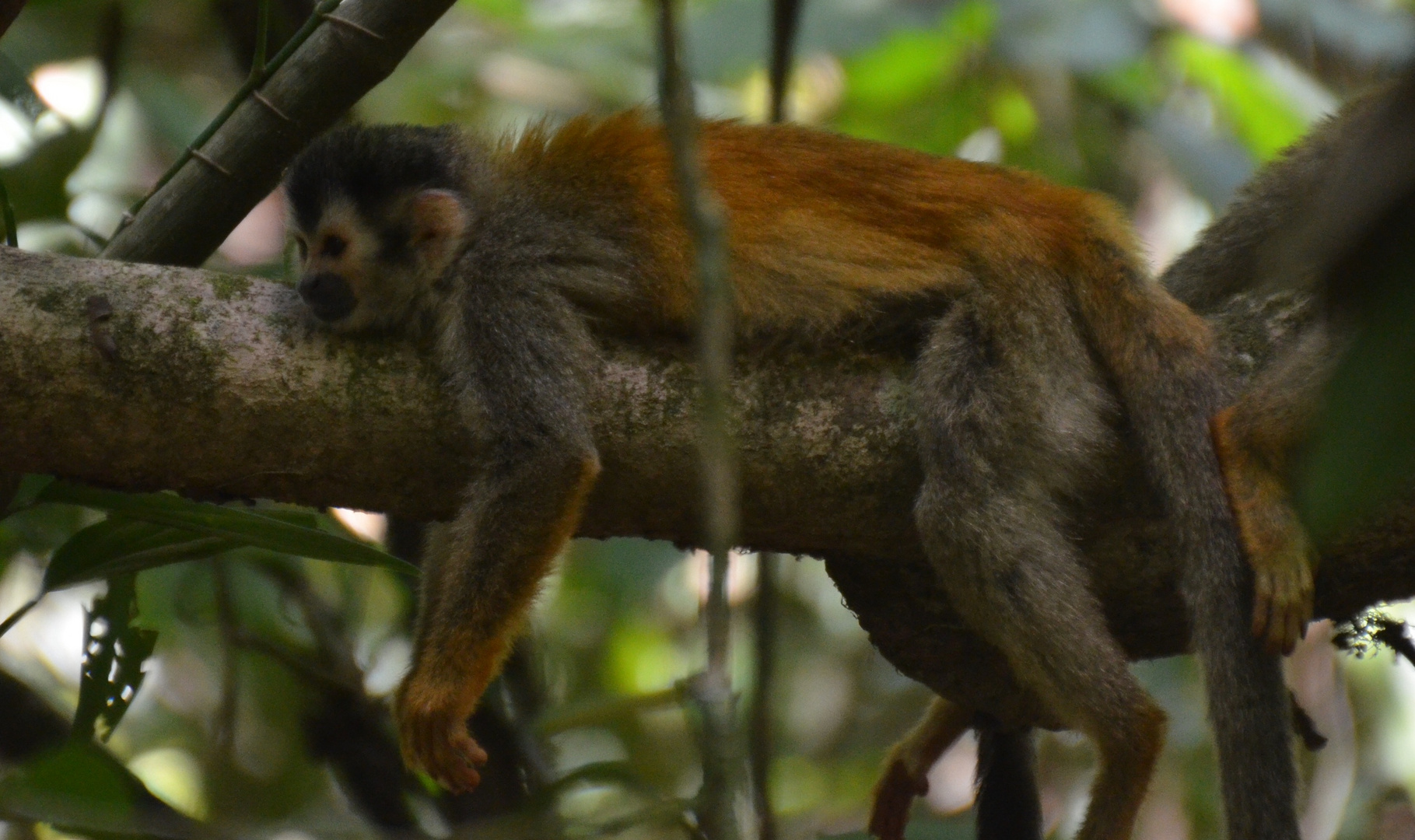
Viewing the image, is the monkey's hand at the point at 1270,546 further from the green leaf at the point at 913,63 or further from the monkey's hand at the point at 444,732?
the green leaf at the point at 913,63

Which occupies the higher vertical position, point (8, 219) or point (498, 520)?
point (8, 219)

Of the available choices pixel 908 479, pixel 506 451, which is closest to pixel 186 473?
pixel 506 451

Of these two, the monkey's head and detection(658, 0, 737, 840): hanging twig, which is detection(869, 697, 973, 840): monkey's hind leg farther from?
detection(658, 0, 737, 840): hanging twig

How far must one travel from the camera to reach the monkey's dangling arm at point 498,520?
2.75 meters

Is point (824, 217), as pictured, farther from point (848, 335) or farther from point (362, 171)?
point (362, 171)

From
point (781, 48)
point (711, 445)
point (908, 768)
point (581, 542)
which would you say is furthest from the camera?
point (581, 542)

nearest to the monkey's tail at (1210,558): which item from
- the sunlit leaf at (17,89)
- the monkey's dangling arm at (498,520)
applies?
the monkey's dangling arm at (498,520)

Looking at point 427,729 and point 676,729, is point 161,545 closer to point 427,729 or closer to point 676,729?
point 427,729

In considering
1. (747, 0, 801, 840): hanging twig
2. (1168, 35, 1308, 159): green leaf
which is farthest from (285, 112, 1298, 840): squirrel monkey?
(1168, 35, 1308, 159): green leaf

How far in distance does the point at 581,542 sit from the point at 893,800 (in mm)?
2417

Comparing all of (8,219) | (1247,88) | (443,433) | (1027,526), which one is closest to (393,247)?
(443,433)

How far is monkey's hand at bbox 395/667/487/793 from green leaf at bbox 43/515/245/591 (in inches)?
20.8

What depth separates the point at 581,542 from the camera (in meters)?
5.73

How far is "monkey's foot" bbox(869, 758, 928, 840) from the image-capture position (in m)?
3.60
